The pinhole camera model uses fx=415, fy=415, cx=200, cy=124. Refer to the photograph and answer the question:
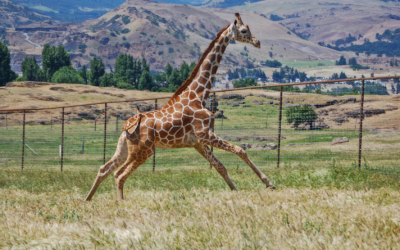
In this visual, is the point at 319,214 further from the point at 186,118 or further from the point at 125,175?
the point at 125,175

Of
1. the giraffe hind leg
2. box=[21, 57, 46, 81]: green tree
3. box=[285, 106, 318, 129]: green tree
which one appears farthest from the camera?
box=[21, 57, 46, 81]: green tree

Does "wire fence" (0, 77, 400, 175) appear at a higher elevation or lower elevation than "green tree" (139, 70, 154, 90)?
lower

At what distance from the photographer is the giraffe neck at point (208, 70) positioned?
28.4 ft

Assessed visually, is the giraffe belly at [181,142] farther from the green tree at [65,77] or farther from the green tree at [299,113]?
the green tree at [65,77]

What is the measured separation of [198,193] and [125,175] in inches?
60.6

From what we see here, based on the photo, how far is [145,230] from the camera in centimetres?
521

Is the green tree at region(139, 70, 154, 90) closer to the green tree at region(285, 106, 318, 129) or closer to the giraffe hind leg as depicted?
the green tree at region(285, 106, 318, 129)

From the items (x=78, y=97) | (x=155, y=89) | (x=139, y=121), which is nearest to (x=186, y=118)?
(x=139, y=121)

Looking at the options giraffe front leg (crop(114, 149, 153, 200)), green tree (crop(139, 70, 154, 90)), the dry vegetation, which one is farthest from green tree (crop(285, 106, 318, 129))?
green tree (crop(139, 70, 154, 90))

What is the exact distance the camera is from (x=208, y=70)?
8.81m

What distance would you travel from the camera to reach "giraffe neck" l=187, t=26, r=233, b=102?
28.4 ft

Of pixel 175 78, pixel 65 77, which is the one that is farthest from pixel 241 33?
pixel 175 78

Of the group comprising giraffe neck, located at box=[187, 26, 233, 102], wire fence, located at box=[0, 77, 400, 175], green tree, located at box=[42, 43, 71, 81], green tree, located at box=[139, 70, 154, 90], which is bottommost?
wire fence, located at box=[0, 77, 400, 175]

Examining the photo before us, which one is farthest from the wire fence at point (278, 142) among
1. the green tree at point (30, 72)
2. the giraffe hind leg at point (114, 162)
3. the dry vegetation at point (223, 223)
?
the green tree at point (30, 72)
